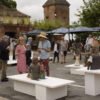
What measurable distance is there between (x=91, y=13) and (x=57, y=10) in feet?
118

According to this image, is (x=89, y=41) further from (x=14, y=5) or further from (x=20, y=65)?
(x=14, y=5)

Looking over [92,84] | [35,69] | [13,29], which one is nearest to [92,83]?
[92,84]

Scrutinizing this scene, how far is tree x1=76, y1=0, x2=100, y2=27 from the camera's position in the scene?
101 feet

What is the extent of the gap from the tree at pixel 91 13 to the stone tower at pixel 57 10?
3266cm

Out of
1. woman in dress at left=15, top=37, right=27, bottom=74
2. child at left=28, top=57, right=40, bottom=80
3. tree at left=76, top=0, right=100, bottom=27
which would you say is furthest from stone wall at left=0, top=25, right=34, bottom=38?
child at left=28, top=57, right=40, bottom=80

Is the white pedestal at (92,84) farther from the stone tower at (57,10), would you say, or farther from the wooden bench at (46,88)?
the stone tower at (57,10)

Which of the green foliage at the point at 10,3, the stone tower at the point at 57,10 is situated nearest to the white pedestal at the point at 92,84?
the green foliage at the point at 10,3

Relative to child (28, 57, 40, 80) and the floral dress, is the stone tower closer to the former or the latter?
the floral dress

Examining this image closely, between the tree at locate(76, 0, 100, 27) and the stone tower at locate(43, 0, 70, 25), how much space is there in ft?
107

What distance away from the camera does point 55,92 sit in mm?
7336

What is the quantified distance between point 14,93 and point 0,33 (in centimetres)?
2904

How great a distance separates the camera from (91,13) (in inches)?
1214

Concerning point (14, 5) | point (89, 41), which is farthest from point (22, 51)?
point (14, 5)

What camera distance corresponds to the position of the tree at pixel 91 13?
101 feet
